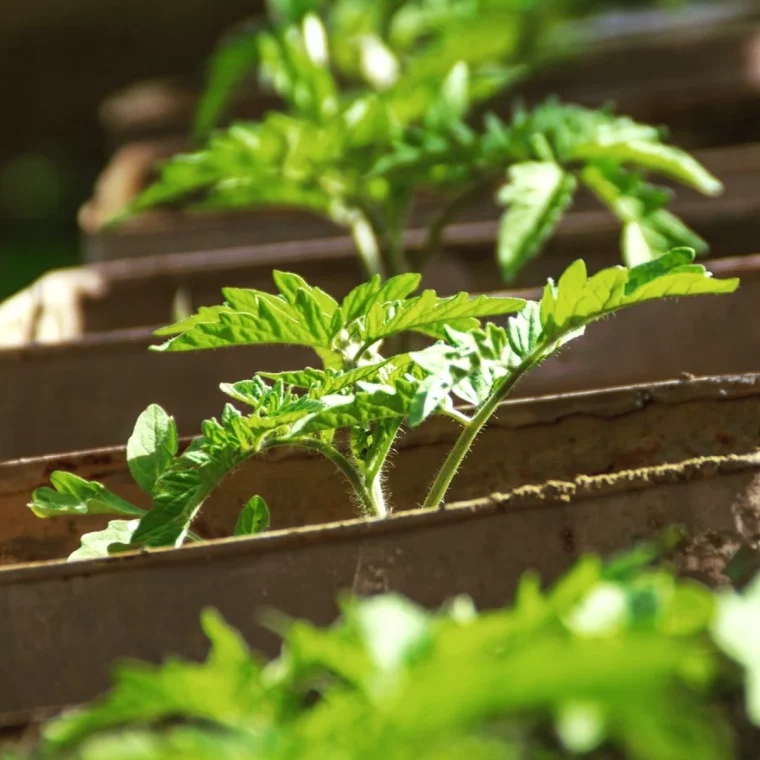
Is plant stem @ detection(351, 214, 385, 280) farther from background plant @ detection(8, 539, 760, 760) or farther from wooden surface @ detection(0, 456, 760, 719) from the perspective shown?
background plant @ detection(8, 539, 760, 760)

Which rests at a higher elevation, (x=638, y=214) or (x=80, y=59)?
(x=638, y=214)

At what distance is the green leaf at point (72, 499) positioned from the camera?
483 millimetres

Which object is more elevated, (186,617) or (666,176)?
(186,617)

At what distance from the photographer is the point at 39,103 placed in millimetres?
3143

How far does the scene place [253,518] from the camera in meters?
0.49

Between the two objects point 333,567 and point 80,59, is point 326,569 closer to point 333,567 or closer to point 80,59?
point 333,567

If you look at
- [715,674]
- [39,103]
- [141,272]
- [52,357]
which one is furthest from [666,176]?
[39,103]

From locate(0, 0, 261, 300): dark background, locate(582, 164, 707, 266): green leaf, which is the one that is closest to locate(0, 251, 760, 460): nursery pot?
locate(582, 164, 707, 266): green leaf

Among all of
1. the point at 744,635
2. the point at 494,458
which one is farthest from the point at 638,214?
the point at 744,635

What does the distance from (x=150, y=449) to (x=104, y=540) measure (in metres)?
0.04

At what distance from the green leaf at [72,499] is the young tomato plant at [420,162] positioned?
302mm

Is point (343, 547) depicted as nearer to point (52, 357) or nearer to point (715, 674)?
point (715, 674)

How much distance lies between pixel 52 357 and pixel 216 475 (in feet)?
1.07

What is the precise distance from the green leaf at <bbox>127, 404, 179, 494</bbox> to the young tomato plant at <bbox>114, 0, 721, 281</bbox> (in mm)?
281
